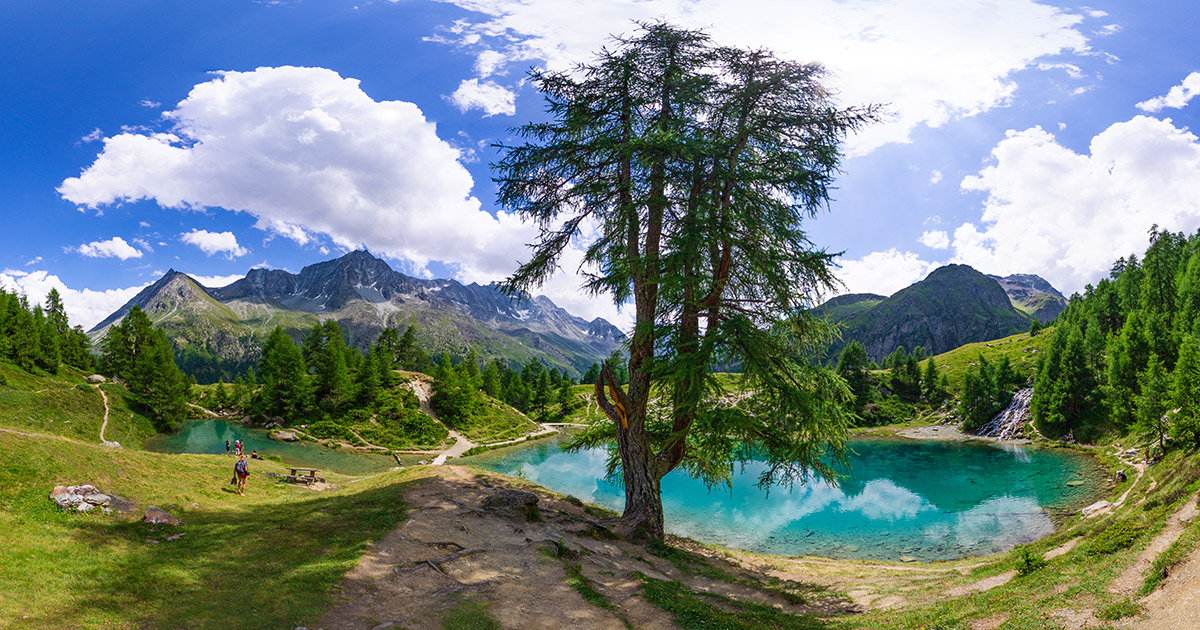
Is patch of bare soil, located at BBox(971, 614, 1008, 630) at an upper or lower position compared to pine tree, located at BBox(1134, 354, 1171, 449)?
lower

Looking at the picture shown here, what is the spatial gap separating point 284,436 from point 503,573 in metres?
58.4

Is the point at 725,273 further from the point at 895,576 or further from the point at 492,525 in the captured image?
the point at 895,576

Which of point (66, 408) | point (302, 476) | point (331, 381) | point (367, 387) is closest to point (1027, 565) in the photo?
point (302, 476)

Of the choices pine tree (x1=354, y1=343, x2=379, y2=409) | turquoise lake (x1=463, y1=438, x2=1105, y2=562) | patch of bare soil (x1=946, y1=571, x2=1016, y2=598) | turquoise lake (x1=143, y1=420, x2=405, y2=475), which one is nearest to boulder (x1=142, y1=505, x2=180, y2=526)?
turquoise lake (x1=463, y1=438, x2=1105, y2=562)

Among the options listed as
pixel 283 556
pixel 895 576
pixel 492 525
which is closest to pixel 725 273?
pixel 492 525

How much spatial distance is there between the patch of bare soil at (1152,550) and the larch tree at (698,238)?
697 centimetres

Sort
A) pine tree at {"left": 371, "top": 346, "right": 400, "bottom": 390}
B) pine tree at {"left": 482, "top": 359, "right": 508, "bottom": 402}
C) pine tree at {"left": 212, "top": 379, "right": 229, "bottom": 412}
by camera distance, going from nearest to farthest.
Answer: pine tree at {"left": 371, "top": 346, "right": 400, "bottom": 390} < pine tree at {"left": 212, "top": 379, "right": 229, "bottom": 412} < pine tree at {"left": 482, "top": 359, "right": 508, "bottom": 402}

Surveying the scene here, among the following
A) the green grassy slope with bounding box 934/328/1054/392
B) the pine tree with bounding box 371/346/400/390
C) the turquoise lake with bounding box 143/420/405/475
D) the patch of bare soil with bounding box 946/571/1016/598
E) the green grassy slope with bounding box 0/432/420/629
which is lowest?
the turquoise lake with bounding box 143/420/405/475

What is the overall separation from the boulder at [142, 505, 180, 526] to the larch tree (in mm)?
11985

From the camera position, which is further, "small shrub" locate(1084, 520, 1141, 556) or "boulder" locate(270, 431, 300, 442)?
"boulder" locate(270, 431, 300, 442)

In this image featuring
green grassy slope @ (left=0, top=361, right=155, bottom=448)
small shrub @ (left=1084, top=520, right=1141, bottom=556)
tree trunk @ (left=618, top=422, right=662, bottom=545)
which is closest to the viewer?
small shrub @ (left=1084, top=520, right=1141, bottom=556)

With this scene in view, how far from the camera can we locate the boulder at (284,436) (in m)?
58.3

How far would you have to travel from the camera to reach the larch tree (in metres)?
15.8

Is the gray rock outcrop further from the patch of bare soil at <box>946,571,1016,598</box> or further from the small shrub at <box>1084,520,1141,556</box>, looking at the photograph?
the small shrub at <box>1084,520,1141,556</box>
